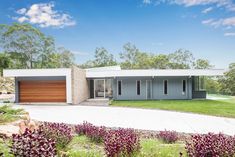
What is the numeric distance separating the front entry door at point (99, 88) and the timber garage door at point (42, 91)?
5148 millimetres

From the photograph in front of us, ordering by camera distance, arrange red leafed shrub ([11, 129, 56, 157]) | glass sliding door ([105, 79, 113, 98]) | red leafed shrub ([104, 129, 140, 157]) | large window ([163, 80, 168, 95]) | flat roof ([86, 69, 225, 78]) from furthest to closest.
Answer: glass sliding door ([105, 79, 113, 98]) → large window ([163, 80, 168, 95]) → flat roof ([86, 69, 225, 78]) → red leafed shrub ([104, 129, 140, 157]) → red leafed shrub ([11, 129, 56, 157])

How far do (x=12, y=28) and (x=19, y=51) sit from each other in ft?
13.3

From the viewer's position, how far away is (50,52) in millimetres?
50406

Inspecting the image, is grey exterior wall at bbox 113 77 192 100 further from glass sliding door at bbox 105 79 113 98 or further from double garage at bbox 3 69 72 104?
double garage at bbox 3 69 72 104

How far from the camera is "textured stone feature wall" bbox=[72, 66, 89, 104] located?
22.8m

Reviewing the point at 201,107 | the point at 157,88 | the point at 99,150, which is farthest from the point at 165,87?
the point at 99,150

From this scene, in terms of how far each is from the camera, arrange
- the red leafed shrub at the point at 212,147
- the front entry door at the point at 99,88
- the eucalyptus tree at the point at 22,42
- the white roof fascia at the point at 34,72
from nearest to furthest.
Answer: the red leafed shrub at the point at 212,147, the white roof fascia at the point at 34,72, the front entry door at the point at 99,88, the eucalyptus tree at the point at 22,42

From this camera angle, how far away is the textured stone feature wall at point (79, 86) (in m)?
22.8

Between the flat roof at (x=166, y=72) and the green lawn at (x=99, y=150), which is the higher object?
the flat roof at (x=166, y=72)

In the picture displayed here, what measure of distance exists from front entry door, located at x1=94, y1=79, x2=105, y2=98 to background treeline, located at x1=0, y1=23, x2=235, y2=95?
2090cm

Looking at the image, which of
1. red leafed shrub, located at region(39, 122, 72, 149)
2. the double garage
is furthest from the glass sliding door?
red leafed shrub, located at region(39, 122, 72, 149)

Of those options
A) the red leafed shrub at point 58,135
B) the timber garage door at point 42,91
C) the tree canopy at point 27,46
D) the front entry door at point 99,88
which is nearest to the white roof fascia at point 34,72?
the timber garage door at point 42,91

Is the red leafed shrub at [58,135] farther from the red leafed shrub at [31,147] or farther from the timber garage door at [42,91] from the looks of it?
the timber garage door at [42,91]

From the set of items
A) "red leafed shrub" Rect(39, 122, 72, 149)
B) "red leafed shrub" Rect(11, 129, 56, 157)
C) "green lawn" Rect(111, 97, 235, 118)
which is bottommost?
"green lawn" Rect(111, 97, 235, 118)
